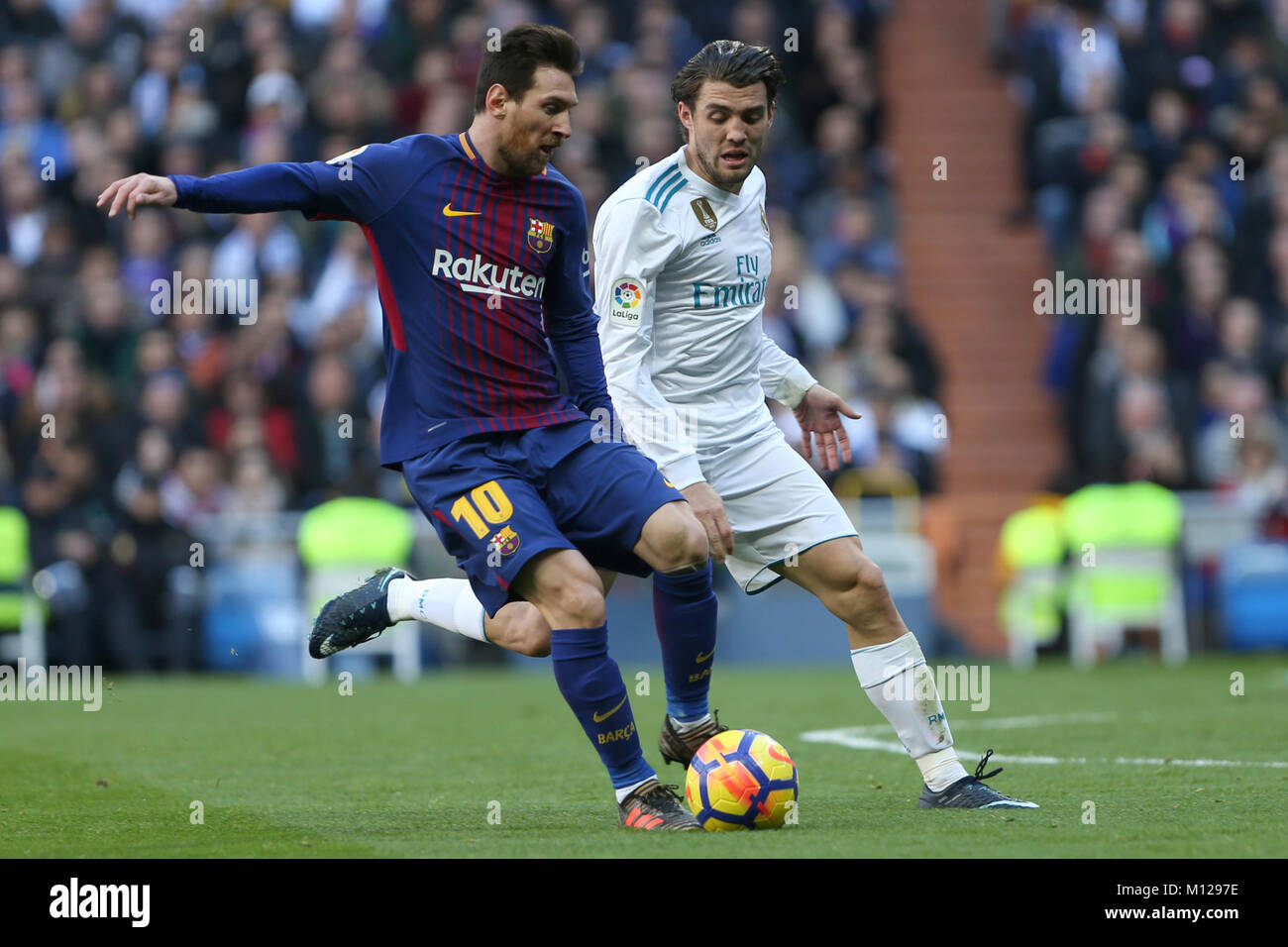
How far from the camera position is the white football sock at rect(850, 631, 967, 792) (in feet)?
21.0

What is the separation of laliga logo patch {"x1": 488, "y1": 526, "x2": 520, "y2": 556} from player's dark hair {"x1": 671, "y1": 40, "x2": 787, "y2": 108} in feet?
5.37

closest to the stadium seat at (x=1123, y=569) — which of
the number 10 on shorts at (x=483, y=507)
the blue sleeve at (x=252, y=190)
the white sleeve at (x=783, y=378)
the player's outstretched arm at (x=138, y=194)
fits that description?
the white sleeve at (x=783, y=378)

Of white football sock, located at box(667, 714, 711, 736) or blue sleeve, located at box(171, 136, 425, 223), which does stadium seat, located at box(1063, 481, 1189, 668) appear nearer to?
white football sock, located at box(667, 714, 711, 736)

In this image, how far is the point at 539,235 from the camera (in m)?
6.14

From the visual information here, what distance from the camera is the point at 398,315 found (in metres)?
6.18

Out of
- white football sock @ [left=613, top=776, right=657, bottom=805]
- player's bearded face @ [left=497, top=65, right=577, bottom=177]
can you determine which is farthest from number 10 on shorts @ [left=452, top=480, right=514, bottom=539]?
player's bearded face @ [left=497, top=65, right=577, bottom=177]

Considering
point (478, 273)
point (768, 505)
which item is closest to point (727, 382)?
point (768, 505)

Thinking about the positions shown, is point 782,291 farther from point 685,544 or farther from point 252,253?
point 685,544

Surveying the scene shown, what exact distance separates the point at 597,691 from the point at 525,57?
1.91m

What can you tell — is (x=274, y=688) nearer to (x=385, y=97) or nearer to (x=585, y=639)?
(x=385, y=97)

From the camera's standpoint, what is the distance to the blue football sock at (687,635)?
675 centimetres

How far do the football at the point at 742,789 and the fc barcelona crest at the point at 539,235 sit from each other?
164cm

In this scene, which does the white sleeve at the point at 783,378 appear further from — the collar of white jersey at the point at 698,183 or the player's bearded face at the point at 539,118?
the player's bearded face at the point at 539,118
